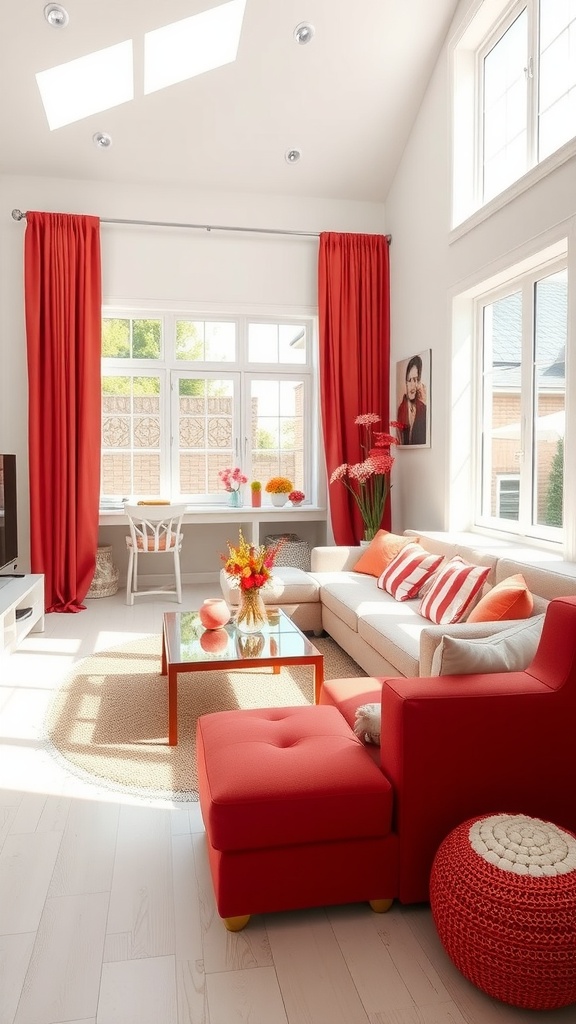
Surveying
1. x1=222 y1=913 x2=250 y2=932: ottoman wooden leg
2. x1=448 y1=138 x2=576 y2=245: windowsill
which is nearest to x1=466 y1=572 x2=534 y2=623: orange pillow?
x1=222 y1=913 x2=250 y2=932: ottoman wooden leg

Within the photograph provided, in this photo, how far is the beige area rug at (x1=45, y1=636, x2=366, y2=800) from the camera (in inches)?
108

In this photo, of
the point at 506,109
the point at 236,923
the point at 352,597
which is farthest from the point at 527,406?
the point at 236,923

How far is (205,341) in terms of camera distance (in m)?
6.27

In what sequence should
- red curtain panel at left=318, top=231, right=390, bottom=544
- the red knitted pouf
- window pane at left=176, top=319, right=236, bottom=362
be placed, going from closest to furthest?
1. the red knitted pouf
2. red curtain panel at left=318, top=231, right=390, bottom=544
3. window pane at left=176, top=319, right=236, bottom=362

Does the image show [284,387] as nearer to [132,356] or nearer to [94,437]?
[132,356]

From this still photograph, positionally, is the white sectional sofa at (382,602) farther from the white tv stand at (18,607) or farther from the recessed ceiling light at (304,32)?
the recessed ceiling light at (304,32)

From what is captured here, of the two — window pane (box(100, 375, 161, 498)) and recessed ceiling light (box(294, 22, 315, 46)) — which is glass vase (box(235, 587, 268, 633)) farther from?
recessed ceiling light (box(294, 22, 315, 46))

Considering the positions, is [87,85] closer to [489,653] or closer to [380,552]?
[380,552]

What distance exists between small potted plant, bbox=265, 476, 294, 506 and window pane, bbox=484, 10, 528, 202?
2640 millimetres

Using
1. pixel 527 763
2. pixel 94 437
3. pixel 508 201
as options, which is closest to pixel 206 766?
pixel 527 763

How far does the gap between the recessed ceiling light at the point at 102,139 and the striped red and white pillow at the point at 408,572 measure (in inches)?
144

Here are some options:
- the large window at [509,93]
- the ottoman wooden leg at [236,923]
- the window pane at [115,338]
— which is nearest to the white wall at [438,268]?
the large window at [509,93]

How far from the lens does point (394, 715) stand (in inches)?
74.5

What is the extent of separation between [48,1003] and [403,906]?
898 mm
